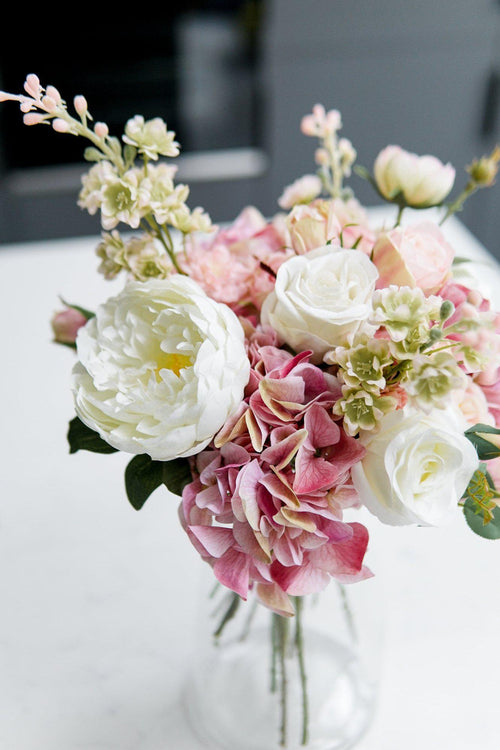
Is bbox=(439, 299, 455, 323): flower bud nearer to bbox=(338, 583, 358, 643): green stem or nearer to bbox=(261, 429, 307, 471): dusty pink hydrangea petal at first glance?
bbox=(261, 429, 307, 471): dusty pink hydrangea petal

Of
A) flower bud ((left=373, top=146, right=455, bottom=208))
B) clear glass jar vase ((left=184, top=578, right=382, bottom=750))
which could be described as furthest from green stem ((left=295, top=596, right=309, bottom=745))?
flower bud ((left=373, top=146, right=455, bottom=208))

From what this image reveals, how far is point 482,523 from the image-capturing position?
0.51 m

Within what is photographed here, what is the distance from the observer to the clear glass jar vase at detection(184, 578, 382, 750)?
0.71 metres

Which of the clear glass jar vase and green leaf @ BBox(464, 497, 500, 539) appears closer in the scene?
green leaf @ BBox(464, 497, 500, 539)

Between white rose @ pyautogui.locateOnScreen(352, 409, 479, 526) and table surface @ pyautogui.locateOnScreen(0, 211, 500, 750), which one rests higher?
white rose @ pyautogui.locateOnScreen(352, 409, 479, 526)

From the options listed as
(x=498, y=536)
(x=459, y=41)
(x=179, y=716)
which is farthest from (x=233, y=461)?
(x=459, y=41)

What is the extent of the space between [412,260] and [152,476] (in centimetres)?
23

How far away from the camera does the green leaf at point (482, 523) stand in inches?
20.2

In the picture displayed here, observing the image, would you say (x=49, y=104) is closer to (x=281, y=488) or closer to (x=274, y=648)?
(x=281, y=488)

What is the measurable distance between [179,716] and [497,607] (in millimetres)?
336

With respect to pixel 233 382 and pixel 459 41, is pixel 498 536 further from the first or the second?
pixel 459 41

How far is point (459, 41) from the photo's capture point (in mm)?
2359

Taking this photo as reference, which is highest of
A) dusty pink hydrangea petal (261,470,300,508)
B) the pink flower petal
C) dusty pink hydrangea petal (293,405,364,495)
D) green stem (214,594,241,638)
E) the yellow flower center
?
the yellow flower center

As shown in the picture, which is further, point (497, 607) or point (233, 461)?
point (497, 607)
